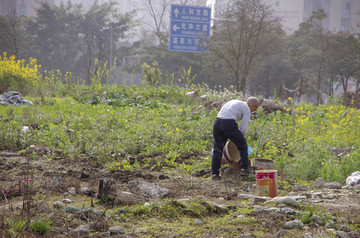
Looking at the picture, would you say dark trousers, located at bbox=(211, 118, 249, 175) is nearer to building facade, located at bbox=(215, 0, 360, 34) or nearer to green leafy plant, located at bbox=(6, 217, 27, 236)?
green leafy plant, located at bbox=(6, 217, 27, 236)

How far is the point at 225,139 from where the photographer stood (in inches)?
265

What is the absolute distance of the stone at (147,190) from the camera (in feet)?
16.4

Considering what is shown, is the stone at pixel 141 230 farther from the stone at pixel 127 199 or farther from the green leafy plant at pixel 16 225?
the green leafy plant at pixel 16 225

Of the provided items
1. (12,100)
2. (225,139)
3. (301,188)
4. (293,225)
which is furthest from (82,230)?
(12,100)

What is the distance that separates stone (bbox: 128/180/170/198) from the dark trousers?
67.1 inches

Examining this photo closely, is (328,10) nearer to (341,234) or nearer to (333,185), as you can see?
(333,185)

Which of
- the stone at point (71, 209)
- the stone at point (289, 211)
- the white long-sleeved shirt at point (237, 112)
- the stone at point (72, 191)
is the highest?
the white long-sleeved shirt at point (237, 112)

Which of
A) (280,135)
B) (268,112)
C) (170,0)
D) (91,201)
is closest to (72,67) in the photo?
(170,0)

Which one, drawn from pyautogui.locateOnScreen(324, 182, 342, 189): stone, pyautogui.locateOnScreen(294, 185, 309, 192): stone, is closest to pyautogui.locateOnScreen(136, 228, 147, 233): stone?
pyautogui.locateOnScreen(294, 185, 309, 192): stone

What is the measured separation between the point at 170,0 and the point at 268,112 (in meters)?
38.9

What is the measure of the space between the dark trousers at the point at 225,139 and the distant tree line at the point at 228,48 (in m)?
14.6

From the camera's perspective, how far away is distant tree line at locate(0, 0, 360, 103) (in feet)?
73.8

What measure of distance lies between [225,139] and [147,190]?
207cm

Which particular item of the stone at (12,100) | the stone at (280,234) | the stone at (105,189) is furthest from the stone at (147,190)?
the stone at (12,100)
